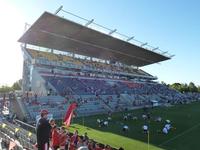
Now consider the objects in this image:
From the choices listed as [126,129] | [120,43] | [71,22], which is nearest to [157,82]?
[120,43]

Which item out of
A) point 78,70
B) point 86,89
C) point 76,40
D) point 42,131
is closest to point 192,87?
point 78,70

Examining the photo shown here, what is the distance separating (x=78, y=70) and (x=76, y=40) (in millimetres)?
5723

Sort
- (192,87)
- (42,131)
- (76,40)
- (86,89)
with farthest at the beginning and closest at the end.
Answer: (192,87) → (76,40) → (86,89) → (42,131)

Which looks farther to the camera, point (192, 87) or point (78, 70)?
point (192, 87)

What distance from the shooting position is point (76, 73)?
5066cm

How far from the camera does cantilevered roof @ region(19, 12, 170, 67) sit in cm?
4266

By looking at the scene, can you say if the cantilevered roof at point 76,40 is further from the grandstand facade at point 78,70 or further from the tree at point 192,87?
Answer: the tree at point 192,87

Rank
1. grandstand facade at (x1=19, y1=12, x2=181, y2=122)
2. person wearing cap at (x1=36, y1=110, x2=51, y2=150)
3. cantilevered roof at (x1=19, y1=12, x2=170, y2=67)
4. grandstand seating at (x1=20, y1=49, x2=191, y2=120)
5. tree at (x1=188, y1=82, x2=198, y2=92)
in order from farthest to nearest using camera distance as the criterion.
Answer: tree at (x1=188, y1=82, x2=198, y2=92), cantilevered roof at (x1=19, y1=12, x2=170, y2=67), grandstand facade at (x1=19, y1=12, x2=181, y2=122), grandstand seating at (x1=20, y1=49, x2=191, y2=120), person wearing cap at (x1=36, y1=110, x2=51, y2=150)

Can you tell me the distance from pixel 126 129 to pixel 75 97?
16.1 m

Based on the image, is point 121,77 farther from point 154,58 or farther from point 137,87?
point 154,58

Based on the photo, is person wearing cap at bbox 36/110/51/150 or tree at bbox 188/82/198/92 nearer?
person wearing cap at bbox 36/110/51/150

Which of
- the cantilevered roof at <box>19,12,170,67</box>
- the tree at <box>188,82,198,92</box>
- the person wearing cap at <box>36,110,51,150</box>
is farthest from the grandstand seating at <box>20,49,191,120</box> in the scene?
the tree at <box>188,82,198,92</box>

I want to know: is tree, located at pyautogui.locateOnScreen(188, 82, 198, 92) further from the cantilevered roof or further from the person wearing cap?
the person wearing cap

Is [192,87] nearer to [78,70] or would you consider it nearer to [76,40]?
[78,70]
